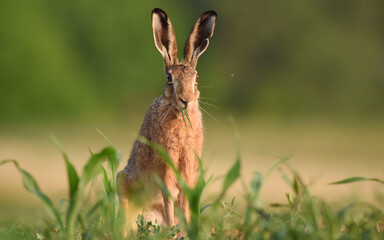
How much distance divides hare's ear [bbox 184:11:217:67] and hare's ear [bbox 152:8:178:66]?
0.13m

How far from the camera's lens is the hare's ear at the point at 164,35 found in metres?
4.83

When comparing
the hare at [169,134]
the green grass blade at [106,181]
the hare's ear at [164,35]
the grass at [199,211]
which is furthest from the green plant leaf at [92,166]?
the hare's ear at [164,35]

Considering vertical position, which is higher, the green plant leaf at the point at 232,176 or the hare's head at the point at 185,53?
the hare's head at the point at 185,53

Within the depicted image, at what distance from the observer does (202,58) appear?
34156mm

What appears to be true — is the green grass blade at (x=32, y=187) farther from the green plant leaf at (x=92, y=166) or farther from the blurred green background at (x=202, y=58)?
the blurred green background at (x=202, y=58)

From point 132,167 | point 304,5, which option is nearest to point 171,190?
point 132,167

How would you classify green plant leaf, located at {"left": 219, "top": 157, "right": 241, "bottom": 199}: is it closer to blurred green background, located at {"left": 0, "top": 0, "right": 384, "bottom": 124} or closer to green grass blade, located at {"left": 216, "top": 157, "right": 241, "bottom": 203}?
green grass blade, located at {"left": 216, "top": 157, "right": 241, "bottom": 203}

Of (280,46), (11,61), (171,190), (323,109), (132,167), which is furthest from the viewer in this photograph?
(323,109)

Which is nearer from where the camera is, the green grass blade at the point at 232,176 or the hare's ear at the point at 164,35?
the green grass blade at the point at 232,176

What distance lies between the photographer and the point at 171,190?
473 cm

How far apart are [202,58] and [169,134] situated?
96.9 ft

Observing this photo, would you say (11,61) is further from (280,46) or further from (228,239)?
(228,239)

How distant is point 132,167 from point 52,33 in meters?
24.2

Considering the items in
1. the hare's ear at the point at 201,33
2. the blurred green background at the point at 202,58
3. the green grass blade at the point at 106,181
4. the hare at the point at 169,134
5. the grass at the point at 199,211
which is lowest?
the grass at the point at 199,211
